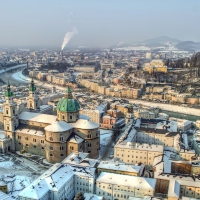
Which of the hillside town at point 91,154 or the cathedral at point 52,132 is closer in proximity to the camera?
the hillside town at point 91,154

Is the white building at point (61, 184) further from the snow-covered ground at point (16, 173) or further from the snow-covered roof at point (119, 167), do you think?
the snow-covered ground at point (16, 173)

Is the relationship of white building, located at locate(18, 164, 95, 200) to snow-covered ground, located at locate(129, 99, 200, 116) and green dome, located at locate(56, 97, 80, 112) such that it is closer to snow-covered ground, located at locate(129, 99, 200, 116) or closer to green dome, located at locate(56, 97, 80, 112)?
green dome, located at locate(56, 97, 80, 112)

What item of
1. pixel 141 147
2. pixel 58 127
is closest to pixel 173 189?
pixel 141 147

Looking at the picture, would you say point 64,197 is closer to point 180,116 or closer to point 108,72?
point 180,116

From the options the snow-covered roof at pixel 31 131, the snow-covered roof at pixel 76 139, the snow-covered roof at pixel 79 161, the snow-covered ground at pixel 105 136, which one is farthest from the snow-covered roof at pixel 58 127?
the snow-covered ground at pixel 105 136

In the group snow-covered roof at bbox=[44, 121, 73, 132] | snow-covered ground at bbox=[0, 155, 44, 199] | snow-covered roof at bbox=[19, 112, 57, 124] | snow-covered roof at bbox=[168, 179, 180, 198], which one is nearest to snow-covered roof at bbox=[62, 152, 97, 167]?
snow-covered ground at bbox=[0, 155, 44, 199]

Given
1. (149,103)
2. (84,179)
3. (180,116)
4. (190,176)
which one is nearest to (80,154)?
(84,179)

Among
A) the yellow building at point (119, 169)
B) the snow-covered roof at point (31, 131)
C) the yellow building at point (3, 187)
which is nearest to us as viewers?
the yellow building at point (3, 187)
